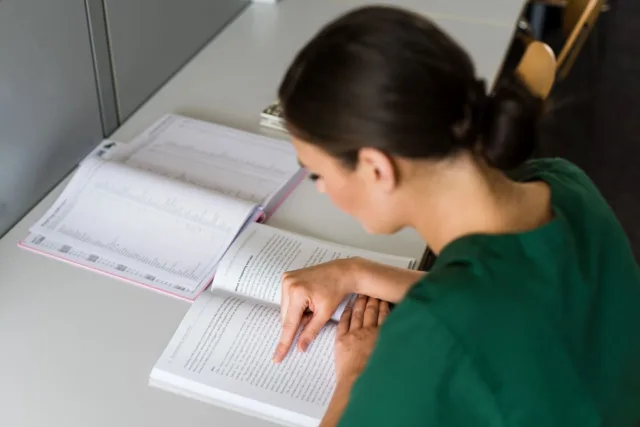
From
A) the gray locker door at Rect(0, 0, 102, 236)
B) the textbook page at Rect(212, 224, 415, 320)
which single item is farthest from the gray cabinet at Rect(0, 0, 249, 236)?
the textbook page at Rect(212, 224, 415, 320)

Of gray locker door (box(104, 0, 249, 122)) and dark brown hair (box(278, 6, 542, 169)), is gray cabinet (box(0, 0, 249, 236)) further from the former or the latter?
dark brown hair (box(278, 6, 542, 169))

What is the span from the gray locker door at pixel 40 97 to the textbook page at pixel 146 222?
57 millimetres

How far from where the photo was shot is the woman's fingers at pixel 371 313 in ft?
3.37

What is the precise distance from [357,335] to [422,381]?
0.31m

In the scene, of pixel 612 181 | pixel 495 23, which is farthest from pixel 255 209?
pixel 612 181

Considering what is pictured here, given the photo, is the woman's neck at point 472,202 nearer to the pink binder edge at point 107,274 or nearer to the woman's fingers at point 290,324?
the woman's fingers at point 290,324

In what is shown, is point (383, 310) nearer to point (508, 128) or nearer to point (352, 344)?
point (352, 344)

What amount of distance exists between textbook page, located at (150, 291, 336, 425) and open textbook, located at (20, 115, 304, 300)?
82 millimetres

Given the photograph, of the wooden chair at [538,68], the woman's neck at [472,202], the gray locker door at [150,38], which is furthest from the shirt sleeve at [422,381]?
the gray locker door at [150,38]

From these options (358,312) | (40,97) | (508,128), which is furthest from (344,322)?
(40,97)

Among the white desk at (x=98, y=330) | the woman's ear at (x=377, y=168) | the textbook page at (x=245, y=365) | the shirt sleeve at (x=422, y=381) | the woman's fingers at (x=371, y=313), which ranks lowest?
the white desk at (x=98, y=330)

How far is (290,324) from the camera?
102 centimetres

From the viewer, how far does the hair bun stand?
73 centimetres

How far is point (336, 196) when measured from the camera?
0.83 metres
